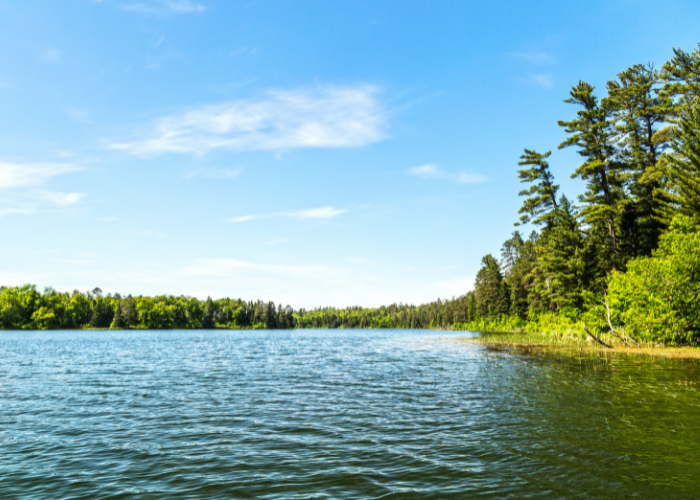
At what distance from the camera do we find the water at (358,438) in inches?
358

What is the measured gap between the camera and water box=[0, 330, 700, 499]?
9.09 metres

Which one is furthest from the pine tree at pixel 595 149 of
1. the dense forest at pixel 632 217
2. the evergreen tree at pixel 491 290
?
the evergreen tree at pixel 491 290

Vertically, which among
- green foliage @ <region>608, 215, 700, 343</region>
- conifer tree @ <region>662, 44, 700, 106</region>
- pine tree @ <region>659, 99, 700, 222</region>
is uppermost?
conifer tree @ <region>662, 44, 700, 106</region>

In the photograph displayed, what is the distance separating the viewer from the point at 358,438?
12.6 metres

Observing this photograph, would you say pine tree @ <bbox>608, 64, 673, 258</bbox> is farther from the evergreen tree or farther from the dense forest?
the evergreen tree

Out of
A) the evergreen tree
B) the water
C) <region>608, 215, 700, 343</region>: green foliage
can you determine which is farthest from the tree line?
the evergreen tree

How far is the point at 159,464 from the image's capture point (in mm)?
10695

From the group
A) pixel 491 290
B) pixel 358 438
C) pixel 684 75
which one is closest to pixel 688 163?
pixel 684 75

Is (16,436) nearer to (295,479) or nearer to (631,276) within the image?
(295,479)

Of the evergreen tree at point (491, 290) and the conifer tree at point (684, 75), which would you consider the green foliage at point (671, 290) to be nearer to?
the conifer tree at point (684, 75)

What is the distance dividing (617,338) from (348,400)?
38085mm

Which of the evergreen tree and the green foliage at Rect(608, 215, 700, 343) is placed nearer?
the green foliage at Rect(608, 215, 700, 343)

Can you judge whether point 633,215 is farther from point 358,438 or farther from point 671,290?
point 358,438

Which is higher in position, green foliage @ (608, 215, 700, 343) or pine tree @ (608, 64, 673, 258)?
pine tree @ (608, 64, 673, 258)
